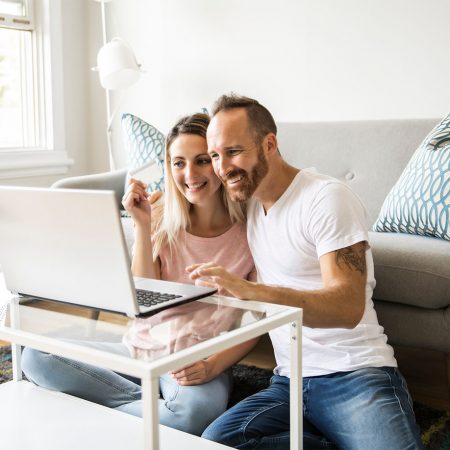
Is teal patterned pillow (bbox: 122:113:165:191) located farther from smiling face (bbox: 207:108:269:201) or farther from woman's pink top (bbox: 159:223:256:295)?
smiling face (bbox: 207:108:269:201)

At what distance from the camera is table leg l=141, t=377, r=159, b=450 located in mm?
910

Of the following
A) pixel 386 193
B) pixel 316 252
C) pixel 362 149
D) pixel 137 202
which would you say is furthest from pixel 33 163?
pixel 316 252

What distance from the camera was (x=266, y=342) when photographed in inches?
104

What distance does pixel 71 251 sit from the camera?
1150 mm

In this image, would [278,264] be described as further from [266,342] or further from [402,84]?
[402,84]

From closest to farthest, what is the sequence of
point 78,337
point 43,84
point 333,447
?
point 78,337 → point 333,447 → point 43,84

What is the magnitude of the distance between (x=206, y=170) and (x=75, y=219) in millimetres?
680

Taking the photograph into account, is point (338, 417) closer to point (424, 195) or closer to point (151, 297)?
point (151, 297)

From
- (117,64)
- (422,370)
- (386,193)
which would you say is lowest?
(422,370)

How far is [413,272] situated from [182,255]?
0.64 metres

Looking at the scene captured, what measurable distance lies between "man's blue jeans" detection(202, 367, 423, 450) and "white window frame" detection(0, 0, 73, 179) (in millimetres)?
2630

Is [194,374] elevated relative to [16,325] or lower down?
lower down

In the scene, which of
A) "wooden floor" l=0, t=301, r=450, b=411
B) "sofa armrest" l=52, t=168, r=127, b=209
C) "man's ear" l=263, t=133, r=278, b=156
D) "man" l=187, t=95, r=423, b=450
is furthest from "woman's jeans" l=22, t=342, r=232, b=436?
"sofa armrest" l=52, t=168, r=127, b=209

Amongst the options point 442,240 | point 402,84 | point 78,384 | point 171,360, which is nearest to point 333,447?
point 78,384
